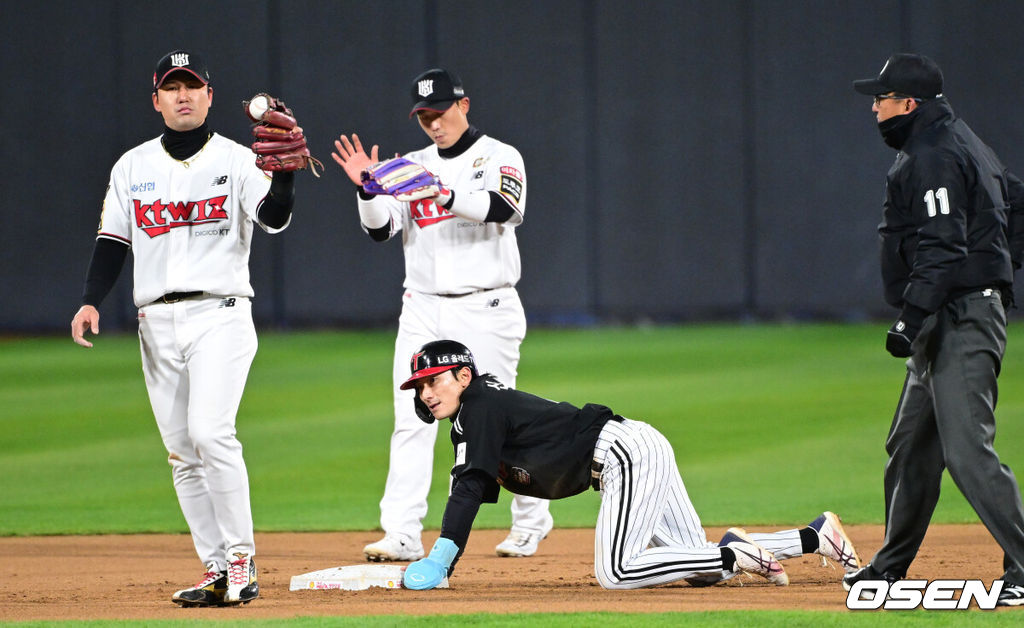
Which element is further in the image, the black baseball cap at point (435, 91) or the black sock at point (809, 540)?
the black baseball cap at point (435, 91)

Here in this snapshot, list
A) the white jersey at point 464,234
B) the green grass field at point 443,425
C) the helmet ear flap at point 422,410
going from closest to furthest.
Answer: the helmet ear flap at point 422,410, the white jersey at point 464,234, the green grass field at point 443,425

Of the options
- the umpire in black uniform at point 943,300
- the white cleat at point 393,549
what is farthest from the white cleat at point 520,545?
the umpire in black uniform at point 943,300

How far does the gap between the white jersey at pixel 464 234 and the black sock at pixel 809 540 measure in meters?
2.12

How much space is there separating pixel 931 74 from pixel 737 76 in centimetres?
1606

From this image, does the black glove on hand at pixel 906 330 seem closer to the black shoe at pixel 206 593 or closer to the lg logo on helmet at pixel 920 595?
the lg logo on helmet at pixel 920 595

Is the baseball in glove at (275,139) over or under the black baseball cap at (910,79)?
under

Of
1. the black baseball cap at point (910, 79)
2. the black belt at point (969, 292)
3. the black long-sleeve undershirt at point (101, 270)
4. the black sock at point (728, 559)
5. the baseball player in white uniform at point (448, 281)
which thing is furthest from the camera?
the baseball player in white uniform at point (448, 281)

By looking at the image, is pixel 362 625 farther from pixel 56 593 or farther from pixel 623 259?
pixel 623 259

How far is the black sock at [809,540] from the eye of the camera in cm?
537

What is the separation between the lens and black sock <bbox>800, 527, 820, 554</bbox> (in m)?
5.37

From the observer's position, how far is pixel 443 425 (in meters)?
11.7

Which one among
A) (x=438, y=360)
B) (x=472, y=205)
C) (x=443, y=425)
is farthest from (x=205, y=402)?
(x=443, y=425)

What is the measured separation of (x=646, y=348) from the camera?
17.7 m

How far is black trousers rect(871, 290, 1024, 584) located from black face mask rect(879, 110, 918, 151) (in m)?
0.69
